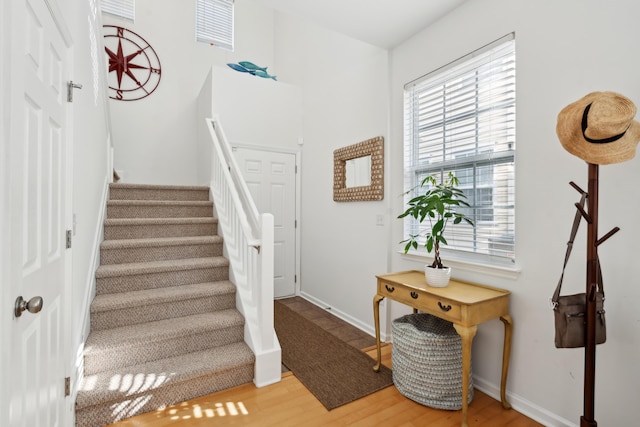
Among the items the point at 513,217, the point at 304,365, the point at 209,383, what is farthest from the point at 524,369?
the point at 209,383

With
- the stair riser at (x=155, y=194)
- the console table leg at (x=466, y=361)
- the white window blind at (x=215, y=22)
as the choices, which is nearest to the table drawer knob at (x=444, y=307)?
the console table leg at (x=466, y=361)

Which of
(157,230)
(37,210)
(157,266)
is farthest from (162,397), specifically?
(157,230)

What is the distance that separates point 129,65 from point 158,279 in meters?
3.31

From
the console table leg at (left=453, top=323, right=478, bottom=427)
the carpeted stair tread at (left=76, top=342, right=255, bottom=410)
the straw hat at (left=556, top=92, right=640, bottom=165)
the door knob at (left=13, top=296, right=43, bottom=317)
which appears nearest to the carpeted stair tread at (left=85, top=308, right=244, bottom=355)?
the carpeted stair tread at (left=76, top=342, right=255, bottom=410)

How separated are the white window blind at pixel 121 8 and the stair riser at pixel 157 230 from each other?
3.21 m

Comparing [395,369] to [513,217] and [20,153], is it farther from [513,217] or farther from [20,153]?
[20,153]

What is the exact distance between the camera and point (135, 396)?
1.84m

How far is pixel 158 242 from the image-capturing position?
273 centimetres

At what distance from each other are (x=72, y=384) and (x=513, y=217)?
2621mm

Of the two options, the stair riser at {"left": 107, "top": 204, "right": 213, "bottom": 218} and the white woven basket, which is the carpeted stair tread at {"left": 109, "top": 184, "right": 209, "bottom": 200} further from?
the white woven basket

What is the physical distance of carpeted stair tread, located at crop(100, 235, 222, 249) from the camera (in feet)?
8.51

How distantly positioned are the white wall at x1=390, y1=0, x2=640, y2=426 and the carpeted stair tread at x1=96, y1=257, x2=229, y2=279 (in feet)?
6.65

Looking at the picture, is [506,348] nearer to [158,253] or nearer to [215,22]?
[158,253]

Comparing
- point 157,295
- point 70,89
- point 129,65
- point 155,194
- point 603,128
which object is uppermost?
point 129,65
